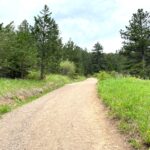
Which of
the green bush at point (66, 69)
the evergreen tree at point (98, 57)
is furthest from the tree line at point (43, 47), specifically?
the evergreen tree at point (98, 57)

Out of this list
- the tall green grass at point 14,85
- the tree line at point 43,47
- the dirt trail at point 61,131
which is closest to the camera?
the dirt trail at point 61,131

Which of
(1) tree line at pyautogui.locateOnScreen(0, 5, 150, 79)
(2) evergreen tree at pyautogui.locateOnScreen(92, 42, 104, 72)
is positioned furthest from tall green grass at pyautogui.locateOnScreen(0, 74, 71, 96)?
(2) evergreen tree at pyautogui.locateOnScreen(92, 42, 104, 72)

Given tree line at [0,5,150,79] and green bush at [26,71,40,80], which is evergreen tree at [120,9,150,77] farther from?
green bush at [26,71,40,80]

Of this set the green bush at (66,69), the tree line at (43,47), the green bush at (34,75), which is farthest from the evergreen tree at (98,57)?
the green bush at (34,75)

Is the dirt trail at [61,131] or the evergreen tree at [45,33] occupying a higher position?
the evergreen tree at [45,33]

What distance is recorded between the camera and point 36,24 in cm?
4412

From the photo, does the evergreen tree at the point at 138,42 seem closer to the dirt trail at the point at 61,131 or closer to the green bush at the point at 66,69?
the green bush at the point at 66,69

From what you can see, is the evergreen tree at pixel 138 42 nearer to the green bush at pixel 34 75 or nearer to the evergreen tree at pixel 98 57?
the green bush at pixel 34 75

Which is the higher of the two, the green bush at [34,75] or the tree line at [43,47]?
the tree line at [43,47]

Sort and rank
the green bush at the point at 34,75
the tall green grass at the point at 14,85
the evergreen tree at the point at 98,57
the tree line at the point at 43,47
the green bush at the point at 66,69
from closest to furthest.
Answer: the tall green grass at the point at 14,85
the tree line at the point at 43,47
the green bush at the point at 34,75
the green bush at the point at 66,69
the evergreen tree at the point at 98,57

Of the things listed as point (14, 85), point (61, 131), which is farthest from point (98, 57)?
point (61, 131)

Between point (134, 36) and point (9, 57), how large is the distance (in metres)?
20.7

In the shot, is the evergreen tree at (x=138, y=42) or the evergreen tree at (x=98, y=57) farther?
the evergreen tree at (x=98, y=57)

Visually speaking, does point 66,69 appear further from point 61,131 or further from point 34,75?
point 61,131
